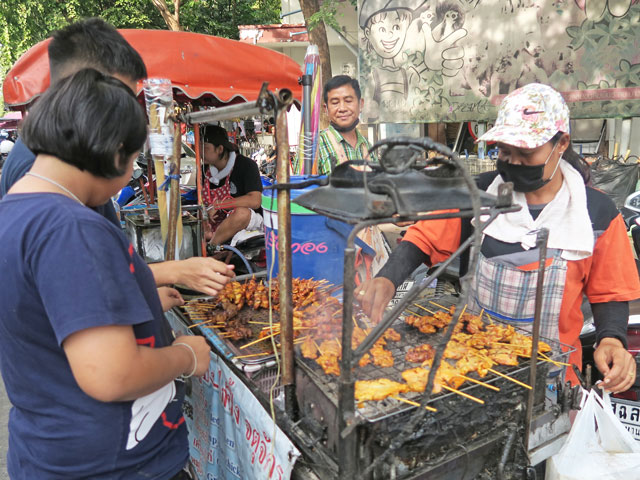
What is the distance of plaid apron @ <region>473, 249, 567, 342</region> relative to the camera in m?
2.06

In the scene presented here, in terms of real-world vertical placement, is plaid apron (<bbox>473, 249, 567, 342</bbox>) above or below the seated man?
below

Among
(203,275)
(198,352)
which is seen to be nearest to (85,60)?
(203,275)

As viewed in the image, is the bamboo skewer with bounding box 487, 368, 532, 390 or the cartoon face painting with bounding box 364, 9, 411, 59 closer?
the bamboo skewer with bounding box 487, 368, 532, 390

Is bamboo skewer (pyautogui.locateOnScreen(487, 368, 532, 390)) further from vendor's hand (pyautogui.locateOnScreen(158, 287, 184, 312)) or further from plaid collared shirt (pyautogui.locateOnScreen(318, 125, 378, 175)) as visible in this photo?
plaid collared shirt (pyautogui.locateOnScreen(318, 125, 378, 175))

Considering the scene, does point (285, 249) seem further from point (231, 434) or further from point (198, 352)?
point (231, 434)

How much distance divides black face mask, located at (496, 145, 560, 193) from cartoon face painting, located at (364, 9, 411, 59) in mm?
6153

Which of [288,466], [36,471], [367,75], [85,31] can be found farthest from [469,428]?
[367,75]

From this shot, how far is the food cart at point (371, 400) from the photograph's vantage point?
1.20 meters

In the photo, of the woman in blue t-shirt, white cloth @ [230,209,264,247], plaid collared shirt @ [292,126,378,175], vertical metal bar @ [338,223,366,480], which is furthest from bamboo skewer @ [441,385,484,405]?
white cloth @ [230,209,264,247]

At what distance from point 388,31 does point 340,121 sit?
14.6ft

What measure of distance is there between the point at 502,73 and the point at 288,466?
6544 millimetres

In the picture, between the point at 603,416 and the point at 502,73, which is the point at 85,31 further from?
the point at 502,73

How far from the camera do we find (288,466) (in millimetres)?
1532

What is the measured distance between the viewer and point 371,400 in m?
1.43
